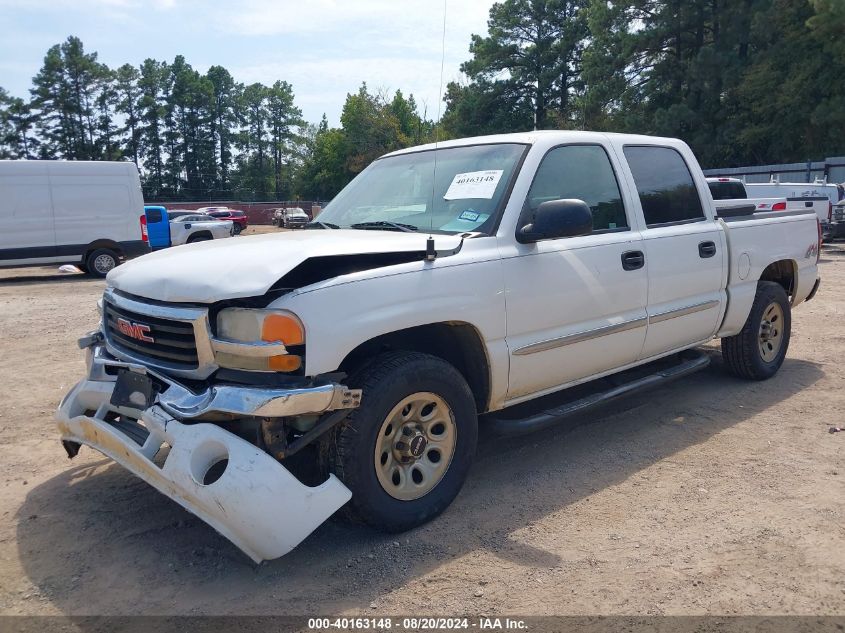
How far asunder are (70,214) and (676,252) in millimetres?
13969

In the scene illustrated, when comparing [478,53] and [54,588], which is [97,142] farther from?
[54,588]

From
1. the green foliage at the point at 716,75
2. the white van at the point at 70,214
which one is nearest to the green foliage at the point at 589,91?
the green foliage at the point at 716,75

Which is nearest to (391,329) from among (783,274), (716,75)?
(783,274)

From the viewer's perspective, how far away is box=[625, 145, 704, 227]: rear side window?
4582 millimetres

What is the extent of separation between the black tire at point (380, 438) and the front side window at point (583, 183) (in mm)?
1106

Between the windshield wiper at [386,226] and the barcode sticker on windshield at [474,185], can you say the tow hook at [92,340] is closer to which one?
the windshield wiper at [386,226]

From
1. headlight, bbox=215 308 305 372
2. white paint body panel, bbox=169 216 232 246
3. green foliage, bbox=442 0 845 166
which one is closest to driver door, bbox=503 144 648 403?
headlight, bbox=215 308 305 372

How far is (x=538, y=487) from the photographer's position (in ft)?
12.6

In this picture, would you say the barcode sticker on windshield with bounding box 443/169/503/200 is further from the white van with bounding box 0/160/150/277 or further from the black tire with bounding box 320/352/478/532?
the white van with bounding box 0/160/150/277

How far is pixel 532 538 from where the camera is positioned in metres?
3.27

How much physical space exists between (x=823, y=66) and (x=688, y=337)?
31.2 meters

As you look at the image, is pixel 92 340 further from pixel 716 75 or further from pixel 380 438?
pixel 716 75

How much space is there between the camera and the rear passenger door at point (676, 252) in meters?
4.46

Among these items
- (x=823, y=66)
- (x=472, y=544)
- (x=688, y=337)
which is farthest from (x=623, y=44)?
(x=472, y=544)
